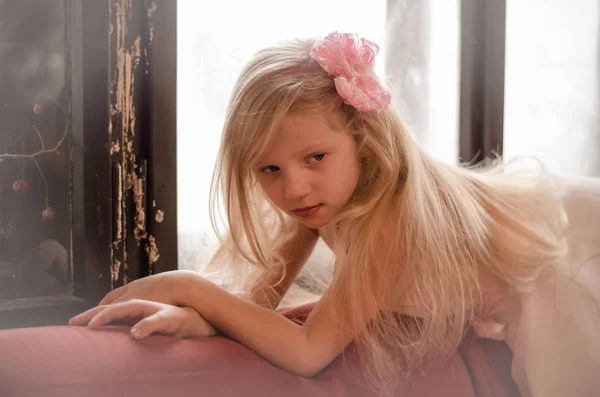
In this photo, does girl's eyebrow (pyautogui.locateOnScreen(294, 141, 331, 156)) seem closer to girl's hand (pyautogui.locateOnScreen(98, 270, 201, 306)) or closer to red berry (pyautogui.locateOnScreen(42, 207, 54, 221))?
girl's hand (pyautogui.locateOnScreen(98, 270, 201, 306))

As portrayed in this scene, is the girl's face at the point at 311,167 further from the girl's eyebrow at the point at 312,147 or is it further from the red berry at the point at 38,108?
the red berry at the point at 38,108

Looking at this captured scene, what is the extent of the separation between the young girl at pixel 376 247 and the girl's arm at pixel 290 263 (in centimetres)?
9

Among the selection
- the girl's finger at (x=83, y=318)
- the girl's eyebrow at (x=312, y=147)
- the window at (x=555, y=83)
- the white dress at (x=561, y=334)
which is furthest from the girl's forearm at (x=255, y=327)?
the window at (x=555, y=83)

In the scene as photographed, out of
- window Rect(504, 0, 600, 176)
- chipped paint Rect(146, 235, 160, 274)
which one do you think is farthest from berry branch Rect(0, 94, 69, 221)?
window Rect(504, 0, 600, 176)

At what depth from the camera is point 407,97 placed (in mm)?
1501

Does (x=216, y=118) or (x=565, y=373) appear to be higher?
(x=216, y=118)

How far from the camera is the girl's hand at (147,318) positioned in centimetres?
74

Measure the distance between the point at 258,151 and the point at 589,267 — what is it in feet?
1.69

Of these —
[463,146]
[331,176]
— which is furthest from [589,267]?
[463,146]

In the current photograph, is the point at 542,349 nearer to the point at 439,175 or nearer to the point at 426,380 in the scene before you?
the point at 426,380

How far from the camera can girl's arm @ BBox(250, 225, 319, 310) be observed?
3.60 ft

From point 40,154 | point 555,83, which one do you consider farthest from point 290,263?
point 555,83

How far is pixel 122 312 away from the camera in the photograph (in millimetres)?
755

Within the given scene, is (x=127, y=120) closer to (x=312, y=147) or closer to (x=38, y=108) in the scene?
(x=38, y=108)
